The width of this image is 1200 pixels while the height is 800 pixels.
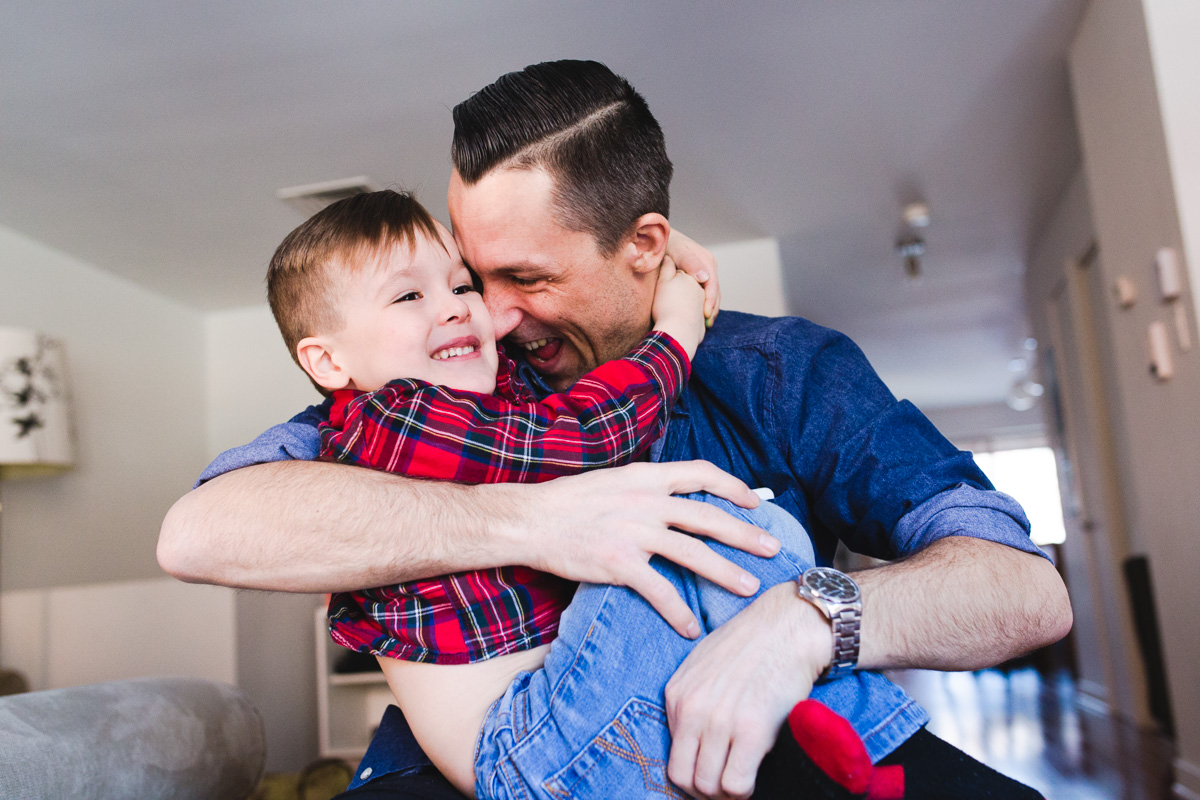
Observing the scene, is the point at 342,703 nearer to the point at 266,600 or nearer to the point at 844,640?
the point at 266,600

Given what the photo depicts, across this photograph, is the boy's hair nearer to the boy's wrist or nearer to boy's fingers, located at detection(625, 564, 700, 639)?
the boy's wrist

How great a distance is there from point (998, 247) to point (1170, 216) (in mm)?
3236

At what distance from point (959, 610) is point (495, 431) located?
1.82 ft

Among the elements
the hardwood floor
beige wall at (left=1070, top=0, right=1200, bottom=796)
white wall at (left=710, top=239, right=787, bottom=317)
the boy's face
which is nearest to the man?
the boy's face

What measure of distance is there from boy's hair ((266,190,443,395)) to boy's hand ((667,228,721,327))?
0.42 meters

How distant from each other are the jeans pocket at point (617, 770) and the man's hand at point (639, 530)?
0.12 meters

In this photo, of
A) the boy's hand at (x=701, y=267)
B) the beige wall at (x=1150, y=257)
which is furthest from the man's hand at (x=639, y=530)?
the beige wall at (x=1150, y=257)

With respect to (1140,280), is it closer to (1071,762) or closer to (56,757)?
(1071,762)

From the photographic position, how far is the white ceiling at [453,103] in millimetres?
2672

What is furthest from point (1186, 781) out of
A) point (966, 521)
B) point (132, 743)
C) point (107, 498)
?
point (107, 498)

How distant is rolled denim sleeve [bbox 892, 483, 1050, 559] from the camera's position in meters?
0.97

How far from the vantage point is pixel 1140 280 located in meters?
2.66

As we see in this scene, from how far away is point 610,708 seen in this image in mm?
821

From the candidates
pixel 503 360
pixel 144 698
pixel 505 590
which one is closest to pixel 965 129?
pixel 503 360
